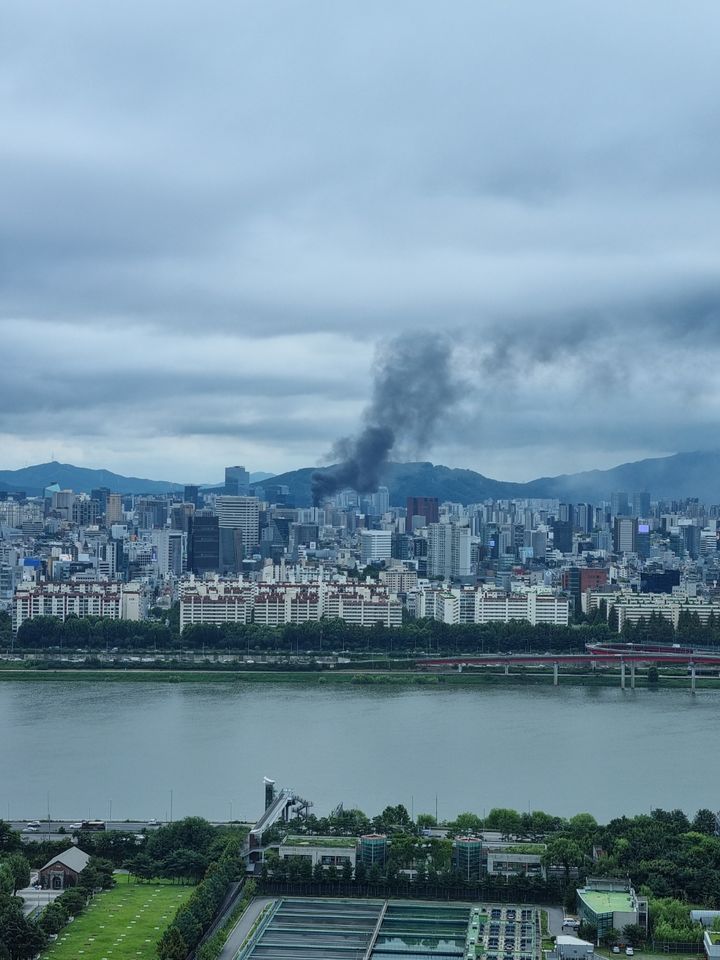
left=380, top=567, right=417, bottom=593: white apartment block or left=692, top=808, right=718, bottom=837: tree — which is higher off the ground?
left=380, top=567, right=417, bottom=593: white apartment block

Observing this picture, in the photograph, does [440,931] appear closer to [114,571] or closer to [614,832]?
[614,832]

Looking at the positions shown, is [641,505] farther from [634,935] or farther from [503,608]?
[634,935]

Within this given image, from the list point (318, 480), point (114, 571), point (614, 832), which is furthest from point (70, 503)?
point (614, 832)

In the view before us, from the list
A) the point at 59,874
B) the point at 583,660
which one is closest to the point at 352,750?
the point at 59,874

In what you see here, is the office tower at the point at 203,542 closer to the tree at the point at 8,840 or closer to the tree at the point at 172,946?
the tree at the point at 8,840

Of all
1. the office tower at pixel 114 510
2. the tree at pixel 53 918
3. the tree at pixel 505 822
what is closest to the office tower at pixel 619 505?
the office tower at pixel 114 510

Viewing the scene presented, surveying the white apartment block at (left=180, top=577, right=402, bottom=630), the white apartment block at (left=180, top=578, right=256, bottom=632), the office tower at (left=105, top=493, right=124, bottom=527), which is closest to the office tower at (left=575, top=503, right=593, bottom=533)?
the office tower at (left=105, top=493, right=124, bottom=527)

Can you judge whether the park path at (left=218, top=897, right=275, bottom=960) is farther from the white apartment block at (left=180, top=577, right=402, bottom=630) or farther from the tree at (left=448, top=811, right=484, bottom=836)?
the white apartment block at (left=180, top=577, right=402, bottom=630)
